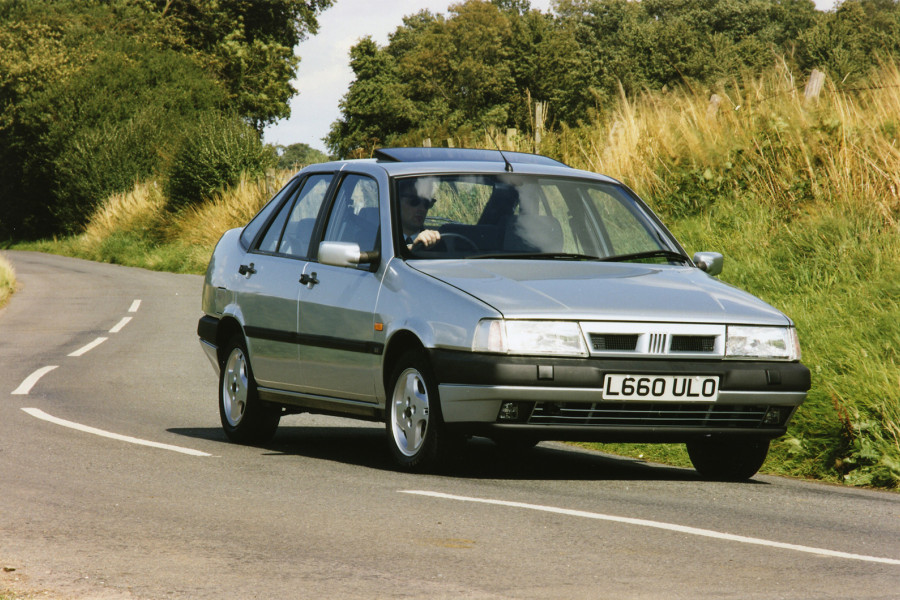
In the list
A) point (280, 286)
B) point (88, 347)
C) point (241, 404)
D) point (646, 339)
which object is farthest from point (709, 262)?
point (88, 347)

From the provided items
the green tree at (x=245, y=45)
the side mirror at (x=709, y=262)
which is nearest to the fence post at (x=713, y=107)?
the side mirror at (x=709, y=262)

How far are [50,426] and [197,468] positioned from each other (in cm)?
292

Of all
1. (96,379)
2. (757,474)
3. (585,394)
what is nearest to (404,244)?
(585,394)

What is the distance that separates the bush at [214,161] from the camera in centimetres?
4172

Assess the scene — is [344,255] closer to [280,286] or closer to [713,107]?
[280,286]

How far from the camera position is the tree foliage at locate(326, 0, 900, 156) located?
79.8 m

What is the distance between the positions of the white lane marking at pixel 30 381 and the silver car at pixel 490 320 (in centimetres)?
447

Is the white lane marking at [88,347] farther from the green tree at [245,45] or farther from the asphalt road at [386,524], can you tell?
the green tree at [245,45]

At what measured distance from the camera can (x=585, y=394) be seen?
689 cm

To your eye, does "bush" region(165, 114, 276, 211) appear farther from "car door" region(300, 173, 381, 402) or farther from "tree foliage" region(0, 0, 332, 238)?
"car door" region(300, 173, 381, 402)

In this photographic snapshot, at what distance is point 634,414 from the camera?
705cm

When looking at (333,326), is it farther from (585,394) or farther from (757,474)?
(757,474)

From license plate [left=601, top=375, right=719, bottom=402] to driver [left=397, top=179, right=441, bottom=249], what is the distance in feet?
5.14

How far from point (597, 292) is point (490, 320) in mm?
647
